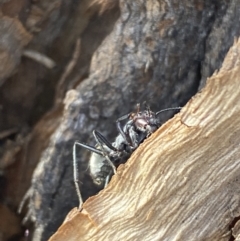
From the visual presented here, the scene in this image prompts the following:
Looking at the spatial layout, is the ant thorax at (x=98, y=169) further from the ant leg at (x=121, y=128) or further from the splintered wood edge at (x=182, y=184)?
the splintered wood edge at (x=182, y=184)

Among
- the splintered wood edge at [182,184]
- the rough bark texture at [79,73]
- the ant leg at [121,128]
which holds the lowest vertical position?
the splintered wood edge at [182,184]

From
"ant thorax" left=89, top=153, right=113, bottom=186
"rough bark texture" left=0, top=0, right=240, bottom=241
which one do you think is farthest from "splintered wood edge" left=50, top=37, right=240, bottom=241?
"ant thorax" left=89, top=153, right=113, bottom=186

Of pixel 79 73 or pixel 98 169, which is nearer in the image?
pixel 98 169

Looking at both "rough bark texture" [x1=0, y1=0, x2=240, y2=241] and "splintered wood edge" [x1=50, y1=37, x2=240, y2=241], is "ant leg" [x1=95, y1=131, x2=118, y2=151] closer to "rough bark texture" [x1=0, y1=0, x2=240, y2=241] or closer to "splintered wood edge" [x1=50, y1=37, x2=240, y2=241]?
"rough bark texture" [x1=0, y1=0, x2=240, y2=241]

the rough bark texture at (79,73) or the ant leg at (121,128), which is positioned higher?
the rough bark texture at (79,73)

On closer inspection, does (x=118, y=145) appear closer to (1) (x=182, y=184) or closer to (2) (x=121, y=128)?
(2) (x=121, y=128)

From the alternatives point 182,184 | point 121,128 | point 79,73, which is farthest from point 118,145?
point 182,184

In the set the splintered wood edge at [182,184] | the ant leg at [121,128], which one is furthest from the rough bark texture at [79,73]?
the splintered wood edge at [182,184]
